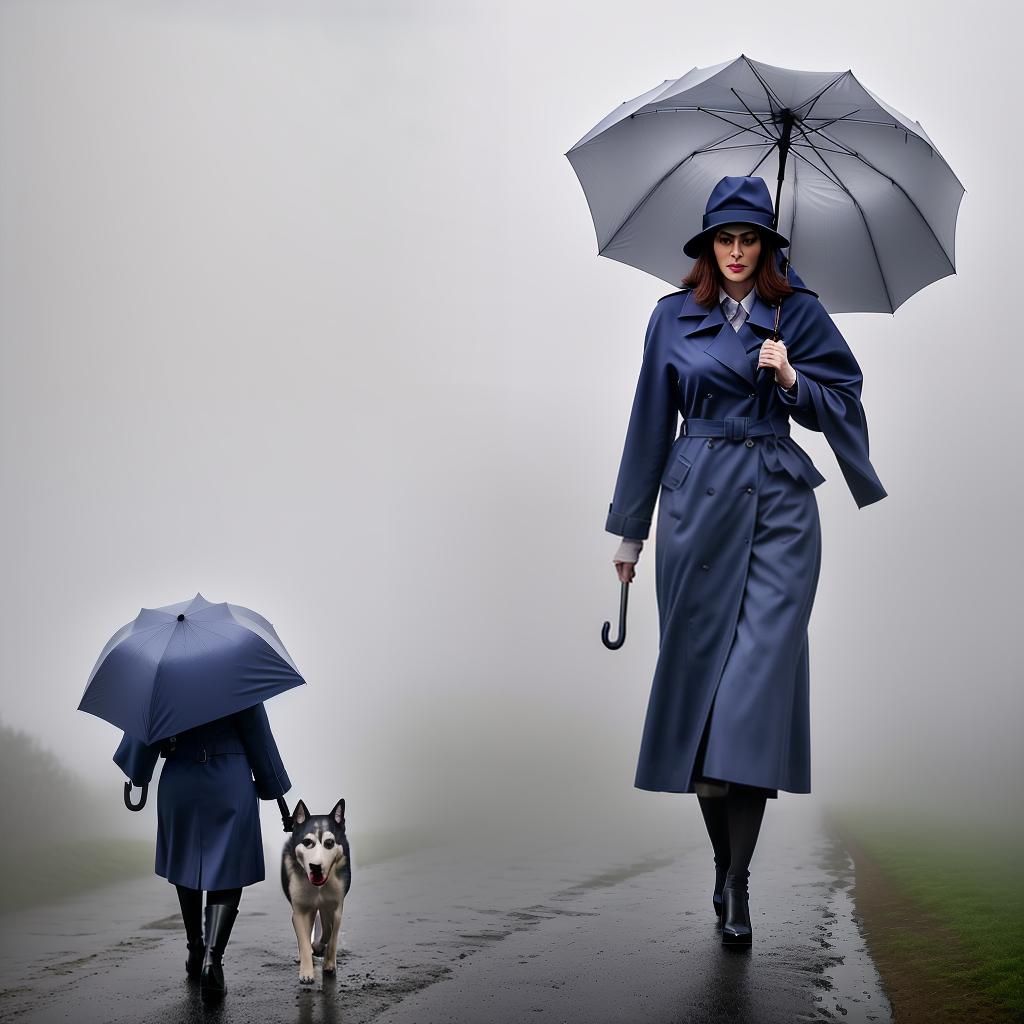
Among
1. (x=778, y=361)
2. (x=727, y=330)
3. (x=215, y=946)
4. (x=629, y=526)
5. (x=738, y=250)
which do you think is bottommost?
(x=215, y=946)

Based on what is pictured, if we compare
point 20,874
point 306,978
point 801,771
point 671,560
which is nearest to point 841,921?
point 801,771

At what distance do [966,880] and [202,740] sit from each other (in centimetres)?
358

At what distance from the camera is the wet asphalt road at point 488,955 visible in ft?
14.6

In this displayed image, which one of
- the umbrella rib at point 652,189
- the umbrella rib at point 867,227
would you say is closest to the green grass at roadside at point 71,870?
the umbrella rib at point 652,189

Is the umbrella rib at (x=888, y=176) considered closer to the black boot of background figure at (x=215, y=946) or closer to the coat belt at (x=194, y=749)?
the coat belt at (x=194, y=749)

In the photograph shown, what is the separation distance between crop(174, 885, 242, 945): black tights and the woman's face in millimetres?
2770

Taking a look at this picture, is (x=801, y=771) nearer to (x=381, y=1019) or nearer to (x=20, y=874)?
(x=381, y=1019)

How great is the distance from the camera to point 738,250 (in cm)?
555

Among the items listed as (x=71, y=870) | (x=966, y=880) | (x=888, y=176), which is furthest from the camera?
(x=71, y=870)

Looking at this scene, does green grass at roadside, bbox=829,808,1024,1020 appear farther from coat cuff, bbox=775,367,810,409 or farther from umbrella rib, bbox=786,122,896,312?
umbrella rib, bbox=786,122,896,312

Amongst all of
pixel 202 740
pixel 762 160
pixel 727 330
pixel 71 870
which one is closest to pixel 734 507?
pixel 727 330

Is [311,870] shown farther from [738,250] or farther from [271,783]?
[738,250]

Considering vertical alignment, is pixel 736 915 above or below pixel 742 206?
A: below

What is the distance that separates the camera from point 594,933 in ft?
18.2
